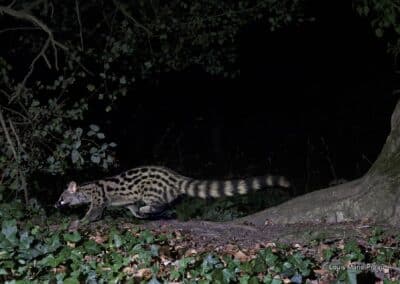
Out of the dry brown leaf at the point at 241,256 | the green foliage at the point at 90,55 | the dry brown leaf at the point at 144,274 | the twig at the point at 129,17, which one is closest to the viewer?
the dry brown leaf at the point at 144,274

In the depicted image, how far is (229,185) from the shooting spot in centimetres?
1185

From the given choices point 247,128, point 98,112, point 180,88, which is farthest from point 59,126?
point 247,128

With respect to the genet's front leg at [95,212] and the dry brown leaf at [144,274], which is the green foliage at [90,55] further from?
the dry brown leaf at [144,274]

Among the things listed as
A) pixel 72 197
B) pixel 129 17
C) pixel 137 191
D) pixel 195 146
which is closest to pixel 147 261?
pixel 129 17

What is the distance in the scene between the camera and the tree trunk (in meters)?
8.77

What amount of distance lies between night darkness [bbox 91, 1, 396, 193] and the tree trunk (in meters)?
9.44

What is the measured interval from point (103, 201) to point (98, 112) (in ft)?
26.5

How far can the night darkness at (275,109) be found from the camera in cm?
2203

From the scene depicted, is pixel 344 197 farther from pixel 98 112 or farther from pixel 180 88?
pixel 180 88

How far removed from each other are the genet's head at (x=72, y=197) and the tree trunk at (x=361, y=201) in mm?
3490

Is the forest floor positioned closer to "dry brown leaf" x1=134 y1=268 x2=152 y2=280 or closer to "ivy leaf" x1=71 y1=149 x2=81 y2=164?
"ivy leaf" x1=71 y1=149 x2=81 y2=164

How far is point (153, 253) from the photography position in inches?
279

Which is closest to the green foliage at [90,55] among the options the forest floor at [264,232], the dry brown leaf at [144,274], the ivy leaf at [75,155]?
the ivy leaf at [75,155]

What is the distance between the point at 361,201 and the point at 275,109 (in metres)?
20.0
